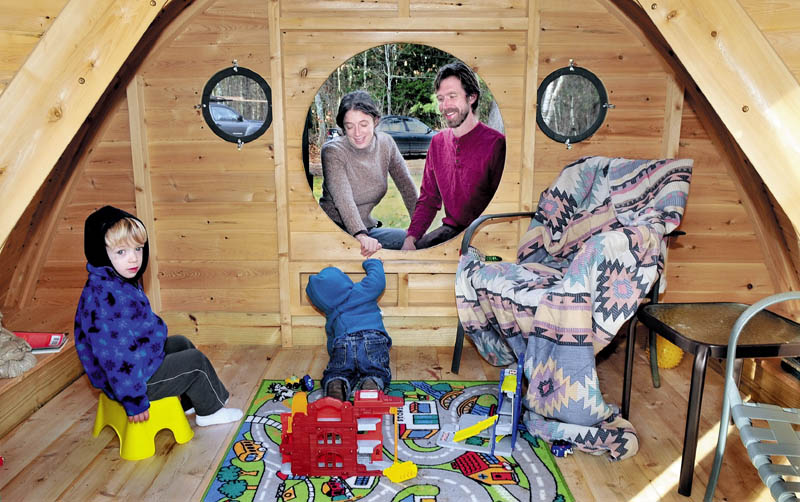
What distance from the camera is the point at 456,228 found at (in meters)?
2.81

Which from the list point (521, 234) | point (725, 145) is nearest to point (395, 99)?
point (521, 234)

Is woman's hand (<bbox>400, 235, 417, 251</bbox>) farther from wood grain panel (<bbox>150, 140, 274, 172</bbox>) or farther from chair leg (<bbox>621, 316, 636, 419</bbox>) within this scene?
chair leg (<bbox>621, 316, 636, 419</bbox>)

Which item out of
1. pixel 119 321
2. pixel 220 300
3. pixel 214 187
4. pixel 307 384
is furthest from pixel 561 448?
pixel 214 187

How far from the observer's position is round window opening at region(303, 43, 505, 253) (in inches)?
105

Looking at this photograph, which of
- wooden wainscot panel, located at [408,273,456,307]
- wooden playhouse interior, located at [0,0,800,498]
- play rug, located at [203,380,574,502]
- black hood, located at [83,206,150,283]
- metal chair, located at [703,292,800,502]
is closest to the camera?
metal chair, located at [703,292,800,502]

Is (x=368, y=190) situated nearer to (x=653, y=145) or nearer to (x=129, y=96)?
(x=129, y=96)

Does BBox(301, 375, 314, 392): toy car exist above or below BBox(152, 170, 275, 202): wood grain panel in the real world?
below

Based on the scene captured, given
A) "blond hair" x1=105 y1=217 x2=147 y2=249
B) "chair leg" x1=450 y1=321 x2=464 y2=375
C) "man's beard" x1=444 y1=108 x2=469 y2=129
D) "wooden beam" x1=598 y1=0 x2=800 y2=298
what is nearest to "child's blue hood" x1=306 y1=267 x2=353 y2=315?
"chair leg" x1=450 y1=321 x2=464 y2=375

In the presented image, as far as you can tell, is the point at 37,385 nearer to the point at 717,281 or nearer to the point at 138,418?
the point at 138,418

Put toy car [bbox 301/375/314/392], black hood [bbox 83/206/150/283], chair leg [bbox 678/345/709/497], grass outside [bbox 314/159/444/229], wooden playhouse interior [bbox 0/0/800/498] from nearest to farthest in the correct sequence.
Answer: chair leg [bbox 678/345/709/497] < black hood [bbox 83/206/150/283] < toy car [bbox 301/375/314/392] < wooden playhouse interior [bbox 0/0/800/498] < grass outside [bbox 314/159/444/229]

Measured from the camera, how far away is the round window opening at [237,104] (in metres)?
2.70

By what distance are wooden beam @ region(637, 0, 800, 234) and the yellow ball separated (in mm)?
1267

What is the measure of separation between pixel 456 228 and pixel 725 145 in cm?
129

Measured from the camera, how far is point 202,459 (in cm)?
189
